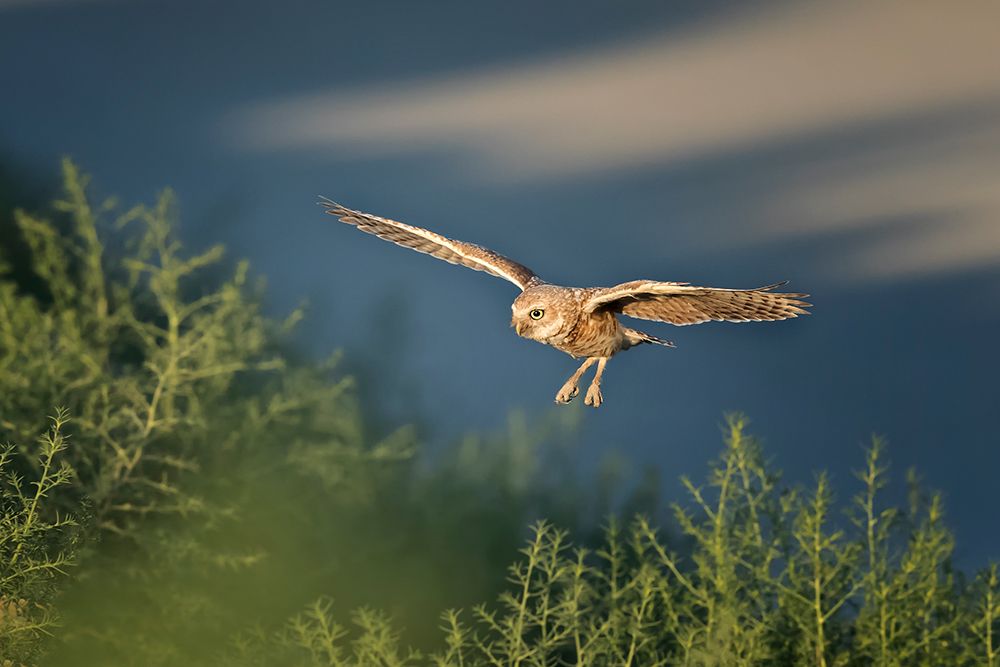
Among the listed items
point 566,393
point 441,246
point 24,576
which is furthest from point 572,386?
point 24,576

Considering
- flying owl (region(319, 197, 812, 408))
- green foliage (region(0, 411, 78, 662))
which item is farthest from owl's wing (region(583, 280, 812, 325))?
green foliage (region(0, 411, 78, 662))

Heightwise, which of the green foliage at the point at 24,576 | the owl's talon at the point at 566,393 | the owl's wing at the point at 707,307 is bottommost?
the green foliage at the point at 24,576

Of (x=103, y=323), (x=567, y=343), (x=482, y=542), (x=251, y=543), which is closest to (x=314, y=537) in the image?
(x=251, y=543)

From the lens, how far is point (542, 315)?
2.44 metres

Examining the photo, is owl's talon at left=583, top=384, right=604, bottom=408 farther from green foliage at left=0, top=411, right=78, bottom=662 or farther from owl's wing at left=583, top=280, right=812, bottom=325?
green foliage at left=0, top=411, right=78, bottom=662

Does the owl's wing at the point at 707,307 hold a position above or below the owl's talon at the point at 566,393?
above

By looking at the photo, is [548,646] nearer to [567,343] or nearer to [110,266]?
[567,343]

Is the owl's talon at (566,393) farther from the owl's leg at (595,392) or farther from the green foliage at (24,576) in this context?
the green foliage at (24,576)

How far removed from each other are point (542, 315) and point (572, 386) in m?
0.18

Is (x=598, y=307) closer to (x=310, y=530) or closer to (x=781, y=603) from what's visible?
(x=781, y=603)

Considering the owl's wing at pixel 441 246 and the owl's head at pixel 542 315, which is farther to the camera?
the owl's wing at pixel 441 246

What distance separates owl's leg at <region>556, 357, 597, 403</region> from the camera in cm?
245

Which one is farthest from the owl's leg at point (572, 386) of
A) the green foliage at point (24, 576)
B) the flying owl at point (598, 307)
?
the green foliage at point (24, 576)

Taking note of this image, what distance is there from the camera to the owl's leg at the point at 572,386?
2.45 meters
